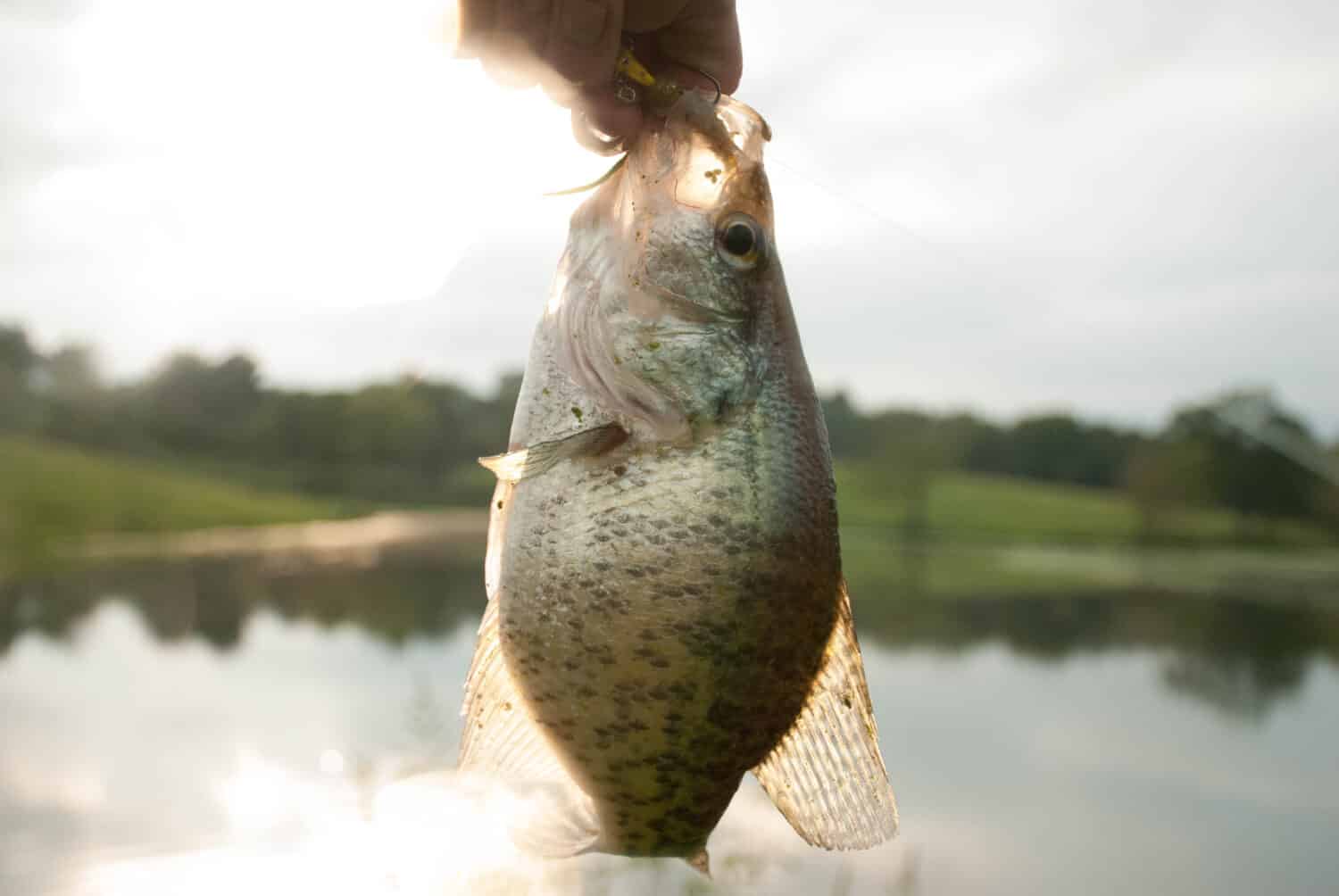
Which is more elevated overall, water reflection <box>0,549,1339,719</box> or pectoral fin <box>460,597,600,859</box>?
water reflection <box>0,549,1339,719</box>

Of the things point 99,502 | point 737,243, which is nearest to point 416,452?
point 99,502

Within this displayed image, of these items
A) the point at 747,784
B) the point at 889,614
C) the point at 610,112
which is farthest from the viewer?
the point at 889,614

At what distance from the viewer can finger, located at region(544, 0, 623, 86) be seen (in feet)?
5.98

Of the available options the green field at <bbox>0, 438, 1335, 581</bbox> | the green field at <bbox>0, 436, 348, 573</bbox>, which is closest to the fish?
the green field at <bbox>0, 438, 1335, 581</bbox>

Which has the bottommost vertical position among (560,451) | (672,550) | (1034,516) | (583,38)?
(672,550)

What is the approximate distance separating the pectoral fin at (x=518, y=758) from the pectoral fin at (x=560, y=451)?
288 millimetres

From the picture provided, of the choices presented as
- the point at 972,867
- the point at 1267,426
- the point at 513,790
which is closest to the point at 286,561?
the point at 972,867

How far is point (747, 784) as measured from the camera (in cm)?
1856

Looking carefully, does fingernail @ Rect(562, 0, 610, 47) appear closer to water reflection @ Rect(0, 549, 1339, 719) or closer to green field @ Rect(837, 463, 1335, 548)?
green field @ Rect(837, 463, 1335, 548)

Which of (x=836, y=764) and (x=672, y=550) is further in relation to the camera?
(x=836, y=764)

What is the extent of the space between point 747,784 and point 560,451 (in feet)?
59.9

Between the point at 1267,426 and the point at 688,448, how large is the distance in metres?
57.0

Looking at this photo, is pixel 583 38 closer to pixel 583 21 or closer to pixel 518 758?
pixel 583 21

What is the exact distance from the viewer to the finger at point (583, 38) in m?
1.82
